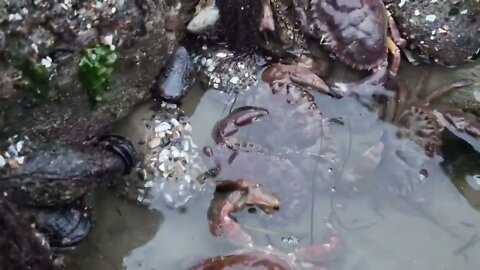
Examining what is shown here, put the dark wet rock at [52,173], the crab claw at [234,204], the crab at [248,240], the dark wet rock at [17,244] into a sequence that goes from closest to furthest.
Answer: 1. the dark wet rock at [17,244]
2. the dark wet rock at [52,173]
3. the crab at [248,240]
4. the crab claw at [234,204]

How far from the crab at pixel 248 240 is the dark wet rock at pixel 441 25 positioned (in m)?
1.45

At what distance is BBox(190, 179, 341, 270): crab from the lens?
149 inches

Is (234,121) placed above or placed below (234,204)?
above

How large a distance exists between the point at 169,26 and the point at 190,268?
4.62ft

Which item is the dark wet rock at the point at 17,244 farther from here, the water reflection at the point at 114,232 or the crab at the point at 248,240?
the crab at the point at 248,240

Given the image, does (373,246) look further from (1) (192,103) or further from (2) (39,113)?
(2) (39,113)

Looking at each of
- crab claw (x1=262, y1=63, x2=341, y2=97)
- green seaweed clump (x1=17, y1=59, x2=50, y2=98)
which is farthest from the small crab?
green seaweed clump (x1=17, y1=59, x2=50, y2=98)

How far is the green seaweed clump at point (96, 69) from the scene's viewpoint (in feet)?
11.7

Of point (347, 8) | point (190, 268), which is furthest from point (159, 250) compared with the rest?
point (347, 8)

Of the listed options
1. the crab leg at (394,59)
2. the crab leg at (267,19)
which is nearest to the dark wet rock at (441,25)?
the crab leg at (394,59)

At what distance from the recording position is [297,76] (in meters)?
4.43

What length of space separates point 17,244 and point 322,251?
1671 millimetres

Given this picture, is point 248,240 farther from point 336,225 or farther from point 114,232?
point 114,232

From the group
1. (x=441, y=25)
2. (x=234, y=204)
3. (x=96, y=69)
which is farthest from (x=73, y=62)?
(x=441, y=25)
